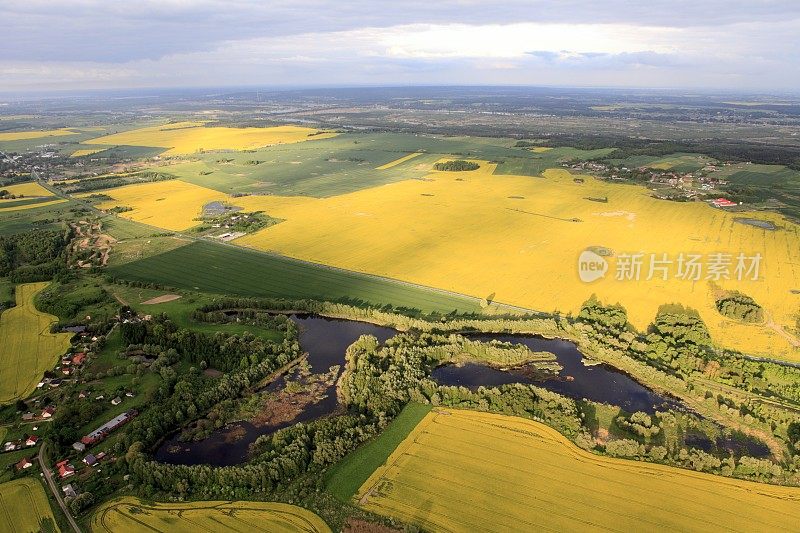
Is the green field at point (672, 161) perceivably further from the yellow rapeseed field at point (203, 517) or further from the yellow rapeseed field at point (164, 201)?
the yellow rapeseed field at point (203, 517)

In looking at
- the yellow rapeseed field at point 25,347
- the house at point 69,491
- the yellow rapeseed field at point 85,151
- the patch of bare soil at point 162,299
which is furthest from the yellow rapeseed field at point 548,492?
the yellow rapeseed field at point 85,151

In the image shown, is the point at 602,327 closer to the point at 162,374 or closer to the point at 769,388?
the point at 769,388

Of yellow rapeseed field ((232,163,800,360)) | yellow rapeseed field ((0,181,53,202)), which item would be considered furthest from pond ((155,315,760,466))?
yellow rapeseed field ((0,181,53,202))

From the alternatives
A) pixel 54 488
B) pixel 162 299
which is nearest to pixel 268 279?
pixel 162 299

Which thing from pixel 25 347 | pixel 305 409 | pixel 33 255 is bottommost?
pixel 305 409

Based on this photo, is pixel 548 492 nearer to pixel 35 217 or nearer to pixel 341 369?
pixel 341 369

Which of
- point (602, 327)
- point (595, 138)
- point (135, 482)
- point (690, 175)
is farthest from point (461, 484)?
point (595, 138)
